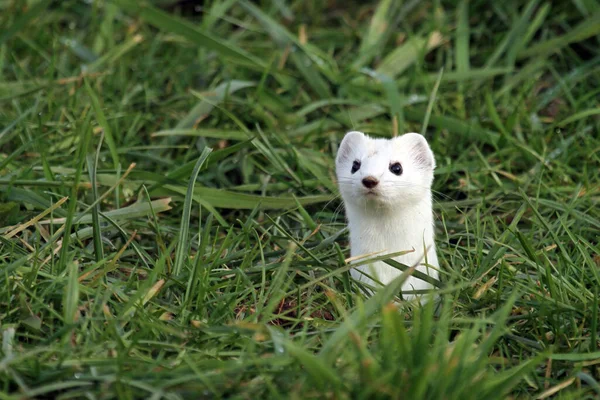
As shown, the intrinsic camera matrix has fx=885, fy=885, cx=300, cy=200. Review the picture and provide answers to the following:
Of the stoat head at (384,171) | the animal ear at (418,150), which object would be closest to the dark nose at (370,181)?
the stoat head at (384,171)

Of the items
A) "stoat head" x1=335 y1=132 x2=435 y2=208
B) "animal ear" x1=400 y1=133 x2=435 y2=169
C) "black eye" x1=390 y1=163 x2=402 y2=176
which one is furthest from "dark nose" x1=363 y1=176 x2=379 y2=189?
"animal ear" x1=400 y1=133 x2=435 y2=169

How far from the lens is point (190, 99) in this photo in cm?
576

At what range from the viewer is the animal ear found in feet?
13.5

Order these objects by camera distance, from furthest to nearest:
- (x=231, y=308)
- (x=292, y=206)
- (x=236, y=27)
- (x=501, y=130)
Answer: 1. (x=236, y=27)
2. (x=501, y=130)
3. (x=292, y=206)
4. (x=231, y=308)

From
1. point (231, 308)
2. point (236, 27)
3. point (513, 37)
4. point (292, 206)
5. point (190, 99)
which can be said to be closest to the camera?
point (231, 308)

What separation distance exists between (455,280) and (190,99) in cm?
249

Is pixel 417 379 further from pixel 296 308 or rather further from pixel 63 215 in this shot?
pixel 63 215

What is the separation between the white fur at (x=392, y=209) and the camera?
3.93 m

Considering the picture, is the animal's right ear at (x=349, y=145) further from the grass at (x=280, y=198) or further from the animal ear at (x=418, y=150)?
the grass at (x=280, y=198)

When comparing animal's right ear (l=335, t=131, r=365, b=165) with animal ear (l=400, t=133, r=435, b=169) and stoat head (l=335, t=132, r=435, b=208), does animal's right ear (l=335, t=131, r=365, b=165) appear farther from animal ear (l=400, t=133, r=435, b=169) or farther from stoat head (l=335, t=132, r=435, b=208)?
animal ear (l=400, t=133, r=435, b=169)

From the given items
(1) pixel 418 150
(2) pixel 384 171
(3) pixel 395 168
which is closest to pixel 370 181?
(2) pixel 384 171

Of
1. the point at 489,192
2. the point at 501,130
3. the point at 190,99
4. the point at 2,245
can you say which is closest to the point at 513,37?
the point at 501,130

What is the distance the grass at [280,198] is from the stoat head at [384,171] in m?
0.33

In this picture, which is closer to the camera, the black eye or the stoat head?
the stoat head
